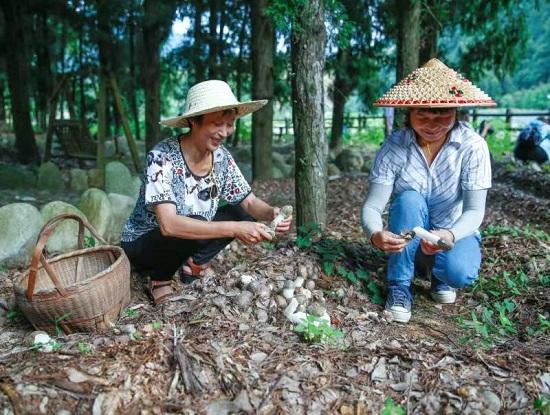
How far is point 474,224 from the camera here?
109 inches

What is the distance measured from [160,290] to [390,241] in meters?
1.37

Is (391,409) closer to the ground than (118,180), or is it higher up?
closer to the ground

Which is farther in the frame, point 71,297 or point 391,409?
point 71,297

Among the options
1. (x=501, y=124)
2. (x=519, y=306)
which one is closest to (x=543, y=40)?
(x=501, y=124)

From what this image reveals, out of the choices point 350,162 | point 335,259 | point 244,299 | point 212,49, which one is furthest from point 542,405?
point 212,49

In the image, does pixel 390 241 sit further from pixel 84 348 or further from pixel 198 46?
pixel 198 46

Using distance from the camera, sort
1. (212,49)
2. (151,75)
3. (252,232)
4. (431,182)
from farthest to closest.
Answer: (212,49) → (151,75) → (431,182) → (252,232)

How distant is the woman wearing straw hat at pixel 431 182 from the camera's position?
9.03ft

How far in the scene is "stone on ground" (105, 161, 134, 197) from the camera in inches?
292

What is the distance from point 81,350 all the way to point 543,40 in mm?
31934

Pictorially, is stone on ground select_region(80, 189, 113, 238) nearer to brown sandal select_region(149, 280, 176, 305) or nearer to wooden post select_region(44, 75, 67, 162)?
brown sandal select_region(149, 280, 176, 305)

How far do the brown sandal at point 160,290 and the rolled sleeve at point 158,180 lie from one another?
0.60 m

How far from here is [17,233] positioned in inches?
163

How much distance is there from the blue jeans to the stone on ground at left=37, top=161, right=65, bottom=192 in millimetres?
6630
